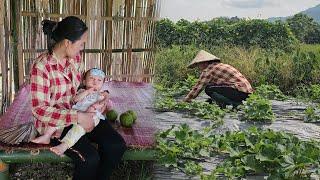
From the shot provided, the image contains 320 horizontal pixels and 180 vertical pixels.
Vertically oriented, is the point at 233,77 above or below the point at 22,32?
below

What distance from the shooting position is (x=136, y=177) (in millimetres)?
3119

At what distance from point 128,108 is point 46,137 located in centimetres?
142

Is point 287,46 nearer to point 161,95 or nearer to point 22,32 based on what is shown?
point 161,95

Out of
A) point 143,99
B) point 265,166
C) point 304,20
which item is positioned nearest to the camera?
point 265,166

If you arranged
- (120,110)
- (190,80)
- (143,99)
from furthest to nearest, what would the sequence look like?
(190,80) → (143,99) → (120,110)

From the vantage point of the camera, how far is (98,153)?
2.71 m

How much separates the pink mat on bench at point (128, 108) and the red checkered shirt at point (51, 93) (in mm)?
281

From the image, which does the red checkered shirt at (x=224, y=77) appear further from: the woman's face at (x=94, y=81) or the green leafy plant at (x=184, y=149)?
the woman's face at (x=94, y=81)

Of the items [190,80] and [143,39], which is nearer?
[143,39]

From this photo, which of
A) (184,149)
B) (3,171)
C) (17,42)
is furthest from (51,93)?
(17,42)

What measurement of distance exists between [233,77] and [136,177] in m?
2.52

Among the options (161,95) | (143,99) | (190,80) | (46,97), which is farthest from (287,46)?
(46,97)

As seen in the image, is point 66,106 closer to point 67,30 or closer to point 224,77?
point 67,30

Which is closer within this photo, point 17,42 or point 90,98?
point 90,98
